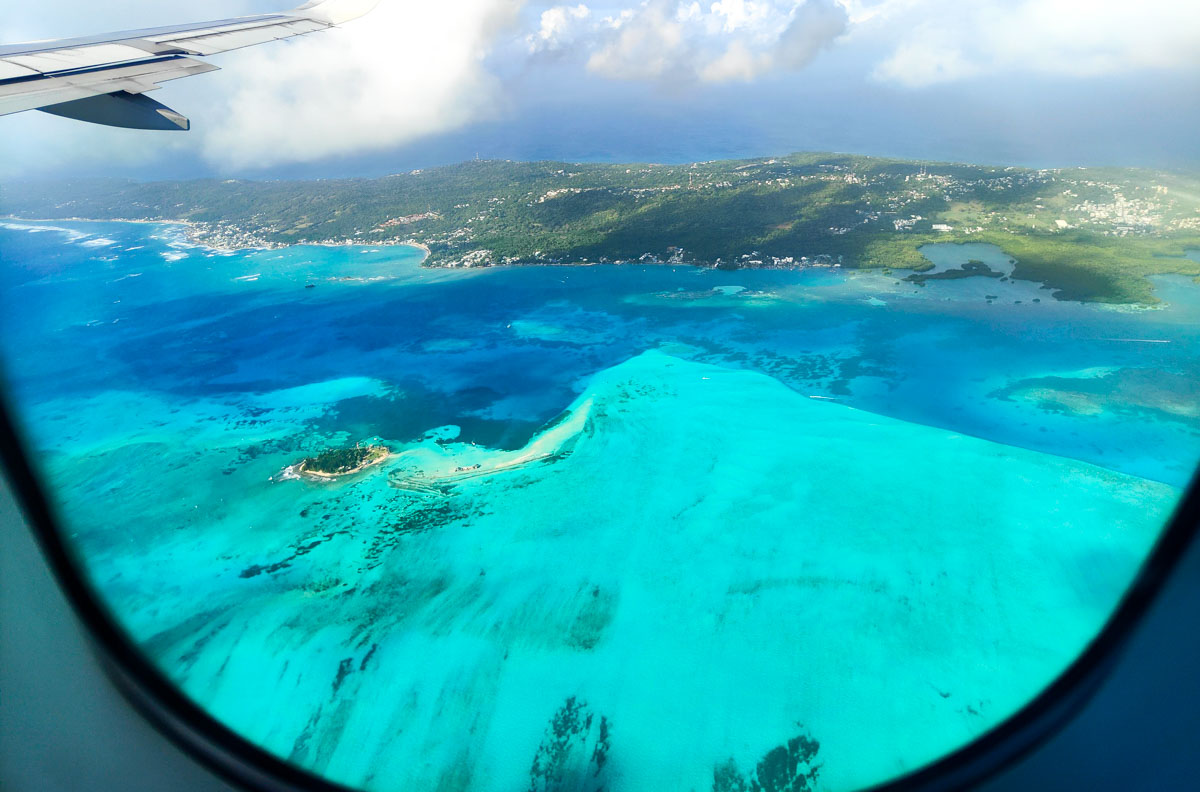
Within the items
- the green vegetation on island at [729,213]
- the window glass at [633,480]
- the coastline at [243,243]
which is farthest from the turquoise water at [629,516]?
the coastline at [243,243]

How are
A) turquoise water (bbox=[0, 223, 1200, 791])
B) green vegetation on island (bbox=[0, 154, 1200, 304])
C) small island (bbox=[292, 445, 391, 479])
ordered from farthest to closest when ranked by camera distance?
1. green vegetation on island (bbox=[0, 154, 1200, 304])
2. small island (bbox=[292, 445, 391, 479])
3. turquoise water (bbox=[0, 223, 1200, 791])

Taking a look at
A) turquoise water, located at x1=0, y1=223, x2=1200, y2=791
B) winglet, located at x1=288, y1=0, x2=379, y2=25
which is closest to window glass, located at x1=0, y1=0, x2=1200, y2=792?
turquoise water, located at x1=0, y1=223, x2=1200, y2=791

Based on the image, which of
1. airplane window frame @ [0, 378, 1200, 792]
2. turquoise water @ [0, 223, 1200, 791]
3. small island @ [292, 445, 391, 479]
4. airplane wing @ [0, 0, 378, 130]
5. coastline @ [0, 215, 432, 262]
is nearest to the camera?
airplane window frame @ [0, 378, 1200, 792]

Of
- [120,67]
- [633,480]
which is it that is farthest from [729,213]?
[120,67]

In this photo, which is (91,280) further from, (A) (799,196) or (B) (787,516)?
(A) (799,196)

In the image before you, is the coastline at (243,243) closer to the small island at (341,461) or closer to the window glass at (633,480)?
the window glass at (633,480)

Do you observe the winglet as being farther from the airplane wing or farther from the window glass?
the window glass
